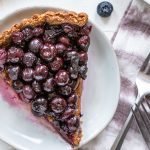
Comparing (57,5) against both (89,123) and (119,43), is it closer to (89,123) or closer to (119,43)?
(119,43)

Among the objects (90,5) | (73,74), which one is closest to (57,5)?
(90,5)

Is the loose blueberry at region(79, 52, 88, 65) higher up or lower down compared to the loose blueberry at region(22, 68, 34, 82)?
higher up

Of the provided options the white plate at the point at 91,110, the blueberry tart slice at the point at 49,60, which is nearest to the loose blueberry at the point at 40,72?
the blueberry tart slice at the point at 49,60

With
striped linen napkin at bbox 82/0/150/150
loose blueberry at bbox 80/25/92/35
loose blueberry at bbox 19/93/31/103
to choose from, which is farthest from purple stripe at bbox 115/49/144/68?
loose blueberry at bbox 19/93/31/103

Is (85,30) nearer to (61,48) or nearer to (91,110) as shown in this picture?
(61,48)

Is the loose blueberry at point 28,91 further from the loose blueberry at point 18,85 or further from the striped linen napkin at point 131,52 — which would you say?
the striped linen napkin at point 131,52

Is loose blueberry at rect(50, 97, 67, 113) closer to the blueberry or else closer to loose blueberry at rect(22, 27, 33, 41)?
loose blueberry at rect(22, 27, 33, 41)

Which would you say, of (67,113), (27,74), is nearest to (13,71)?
(27,74)
